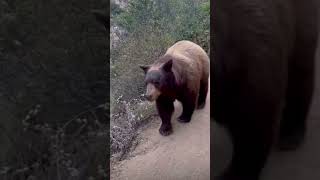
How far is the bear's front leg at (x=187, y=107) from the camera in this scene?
2331 mm

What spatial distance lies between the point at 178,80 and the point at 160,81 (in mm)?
89

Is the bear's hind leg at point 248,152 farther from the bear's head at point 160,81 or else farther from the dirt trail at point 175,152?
the bear's head at point 160,81

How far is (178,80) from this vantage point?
2.34m

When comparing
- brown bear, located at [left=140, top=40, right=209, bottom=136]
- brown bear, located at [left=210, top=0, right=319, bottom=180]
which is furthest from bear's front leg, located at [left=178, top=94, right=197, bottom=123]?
brown bear, located at [left=210, top=0, right=319, bottom=180]

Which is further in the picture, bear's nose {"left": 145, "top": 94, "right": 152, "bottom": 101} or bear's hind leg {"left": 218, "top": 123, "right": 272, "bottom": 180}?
bear's hind leg {"left": 218, "top": 123, "right": 272, "bottom": 180}

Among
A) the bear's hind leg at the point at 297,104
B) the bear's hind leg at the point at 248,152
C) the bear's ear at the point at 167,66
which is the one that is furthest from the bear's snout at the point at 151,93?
the bear's hind leg at the point at 297,104

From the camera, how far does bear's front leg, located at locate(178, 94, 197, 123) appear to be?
233cm

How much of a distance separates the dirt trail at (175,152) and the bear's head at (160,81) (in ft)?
0.29

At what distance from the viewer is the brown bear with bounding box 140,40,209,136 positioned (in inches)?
91.6

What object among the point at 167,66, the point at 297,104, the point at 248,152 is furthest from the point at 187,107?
the point at 297,104

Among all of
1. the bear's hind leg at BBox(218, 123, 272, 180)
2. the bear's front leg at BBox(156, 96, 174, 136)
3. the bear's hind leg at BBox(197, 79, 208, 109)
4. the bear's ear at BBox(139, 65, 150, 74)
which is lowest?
the bear's hind leg at BBox(218, 123, 272, 180)

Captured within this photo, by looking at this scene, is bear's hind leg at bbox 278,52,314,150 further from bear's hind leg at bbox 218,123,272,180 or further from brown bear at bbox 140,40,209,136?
brown bear at bbox 140,40,209,136

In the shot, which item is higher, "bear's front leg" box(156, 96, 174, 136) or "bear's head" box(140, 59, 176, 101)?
"bear's head" box(140, 59, 176, 101)

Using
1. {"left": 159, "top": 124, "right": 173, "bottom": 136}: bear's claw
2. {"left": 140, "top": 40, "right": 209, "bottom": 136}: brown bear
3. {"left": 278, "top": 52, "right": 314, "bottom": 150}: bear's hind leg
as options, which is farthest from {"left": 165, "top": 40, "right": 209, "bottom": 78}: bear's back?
{"left": 278, "top": 52, "right": 314, "bottom": 150}: bear's hind leg
